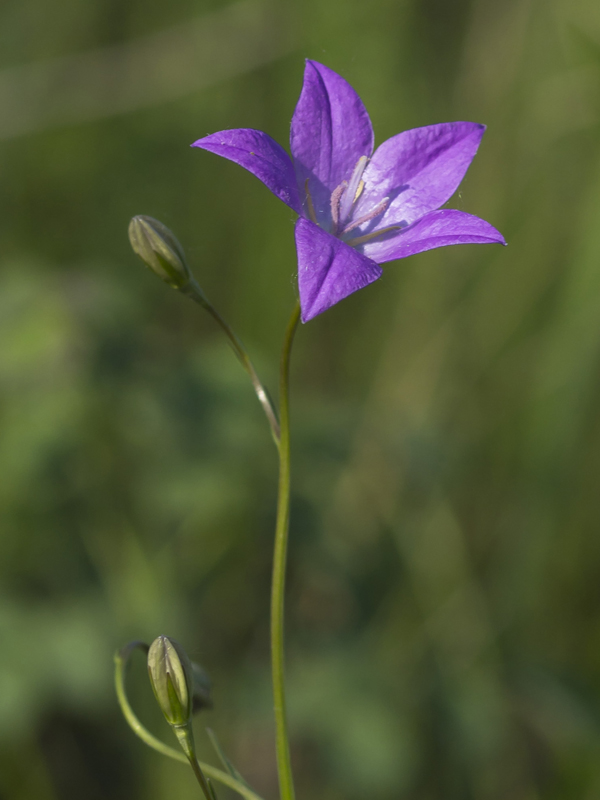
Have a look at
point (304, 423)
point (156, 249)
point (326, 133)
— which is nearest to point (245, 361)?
point (156, 249)

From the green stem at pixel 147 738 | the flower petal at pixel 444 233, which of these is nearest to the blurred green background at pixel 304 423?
the green stem at pixel 147 738

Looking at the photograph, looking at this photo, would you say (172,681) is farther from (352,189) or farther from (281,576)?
(352,189)

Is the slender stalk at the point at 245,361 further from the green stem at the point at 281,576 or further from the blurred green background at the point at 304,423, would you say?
the blurred green background at the point at 304,423

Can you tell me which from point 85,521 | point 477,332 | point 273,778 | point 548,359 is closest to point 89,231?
point 85,521

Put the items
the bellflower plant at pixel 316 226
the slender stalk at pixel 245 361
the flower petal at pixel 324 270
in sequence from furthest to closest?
the slender stalk at pixel 245 361, the bellflower plant at pixel 316 226, the flower petal at pixel 324 270

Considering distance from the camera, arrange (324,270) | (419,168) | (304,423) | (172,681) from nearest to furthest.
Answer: (324,270) < (172,681) < (419,168) < (304,423)

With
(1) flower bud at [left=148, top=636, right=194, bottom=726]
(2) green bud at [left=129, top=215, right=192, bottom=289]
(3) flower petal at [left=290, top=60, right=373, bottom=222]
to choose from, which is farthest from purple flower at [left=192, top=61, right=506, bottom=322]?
(1) flower bud at [left=148, top=636, right=194, bottom=726]

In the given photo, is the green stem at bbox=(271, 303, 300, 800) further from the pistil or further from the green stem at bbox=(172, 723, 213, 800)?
the pistil
